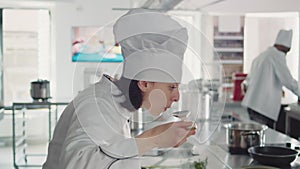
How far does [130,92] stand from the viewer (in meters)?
1.08

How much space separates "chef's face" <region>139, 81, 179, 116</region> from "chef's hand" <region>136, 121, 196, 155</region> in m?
0.05

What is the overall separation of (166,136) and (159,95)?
0.33 ft

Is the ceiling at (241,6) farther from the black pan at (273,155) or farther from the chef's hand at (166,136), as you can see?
the chef's hand at (166,136)

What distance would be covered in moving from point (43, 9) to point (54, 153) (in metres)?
6.07

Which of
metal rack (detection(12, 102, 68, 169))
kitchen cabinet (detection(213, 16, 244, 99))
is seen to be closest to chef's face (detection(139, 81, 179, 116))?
metal rack (detection(12, 102, 68, 169))

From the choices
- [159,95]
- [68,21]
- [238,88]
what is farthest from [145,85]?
[68,21]

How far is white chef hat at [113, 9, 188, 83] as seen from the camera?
1.00 metres

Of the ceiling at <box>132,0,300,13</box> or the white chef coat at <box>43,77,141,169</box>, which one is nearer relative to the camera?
the white chef coat at <box>43,77,141,169</box>

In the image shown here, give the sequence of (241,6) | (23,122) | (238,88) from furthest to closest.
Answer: (241,6) → (23,122) → (238,88)

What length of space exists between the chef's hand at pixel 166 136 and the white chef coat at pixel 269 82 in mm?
3679

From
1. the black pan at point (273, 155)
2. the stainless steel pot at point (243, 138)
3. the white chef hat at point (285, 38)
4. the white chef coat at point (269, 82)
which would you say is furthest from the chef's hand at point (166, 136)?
the white chef hat at point (285, 38)

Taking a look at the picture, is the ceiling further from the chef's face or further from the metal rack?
the chef's face

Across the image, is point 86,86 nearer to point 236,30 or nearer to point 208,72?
point 208,72

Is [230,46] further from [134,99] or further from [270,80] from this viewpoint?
[134,99]
